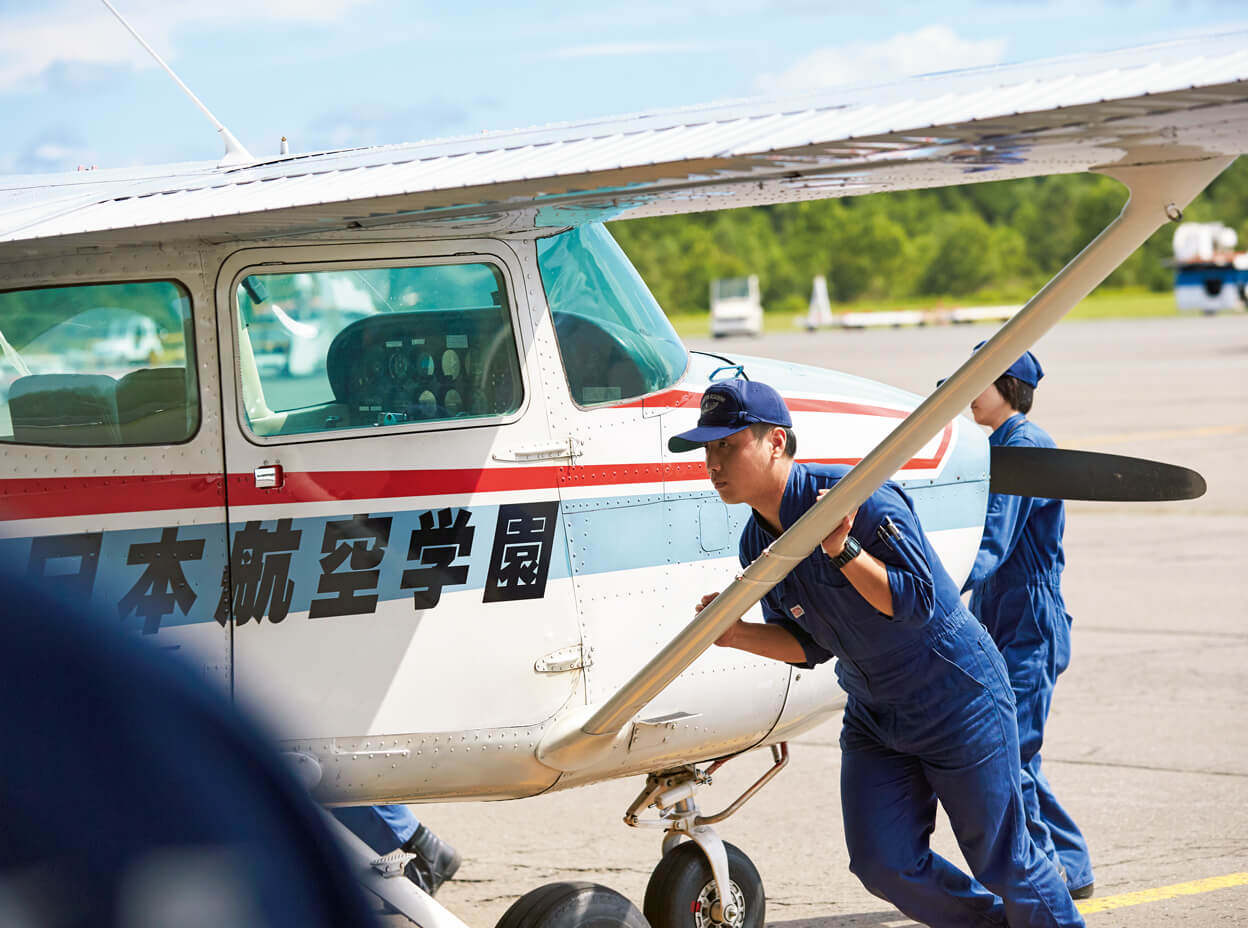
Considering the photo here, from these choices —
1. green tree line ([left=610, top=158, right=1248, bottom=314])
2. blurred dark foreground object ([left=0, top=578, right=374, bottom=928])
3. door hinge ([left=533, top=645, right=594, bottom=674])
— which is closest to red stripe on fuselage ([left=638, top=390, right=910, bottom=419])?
door hinge ([left=533, top=645, right=594, bottom=674])

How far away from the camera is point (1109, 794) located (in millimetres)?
6852

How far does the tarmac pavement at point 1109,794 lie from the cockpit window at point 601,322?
775mm

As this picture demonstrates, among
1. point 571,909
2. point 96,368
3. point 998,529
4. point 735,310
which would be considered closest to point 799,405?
point 998,529

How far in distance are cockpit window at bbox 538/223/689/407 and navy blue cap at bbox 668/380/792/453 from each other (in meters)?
Answer: 0.65

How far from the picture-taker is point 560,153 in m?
3.60

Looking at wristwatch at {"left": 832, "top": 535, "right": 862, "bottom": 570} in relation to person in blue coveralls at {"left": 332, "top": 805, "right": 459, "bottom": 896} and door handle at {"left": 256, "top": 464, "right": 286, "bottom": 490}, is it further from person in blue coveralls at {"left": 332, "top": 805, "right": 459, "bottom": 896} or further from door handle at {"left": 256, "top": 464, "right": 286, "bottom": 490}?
person in blue coveralls at {"left": 332, "top": 805, "right": 459, "bottom": 896}

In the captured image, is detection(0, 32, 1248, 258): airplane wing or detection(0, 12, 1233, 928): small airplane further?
detection(0, 12, 1233, 928): small airplane

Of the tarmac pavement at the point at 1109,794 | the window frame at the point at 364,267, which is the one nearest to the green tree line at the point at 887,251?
the tarmac pavement at the point at 1109,794

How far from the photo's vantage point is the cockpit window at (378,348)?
4.22 metres

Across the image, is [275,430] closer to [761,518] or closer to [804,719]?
[761,518]

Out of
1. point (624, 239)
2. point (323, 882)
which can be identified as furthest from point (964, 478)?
point (624, 239)

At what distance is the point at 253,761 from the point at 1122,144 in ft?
8.42

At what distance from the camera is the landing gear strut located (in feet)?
15.9

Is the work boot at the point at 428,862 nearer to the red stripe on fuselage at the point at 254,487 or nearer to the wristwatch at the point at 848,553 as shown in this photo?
the red stripe on fuselage at the point at 254,487
